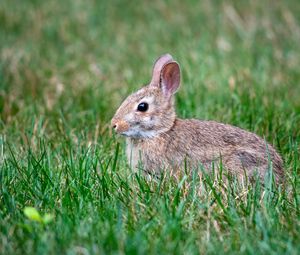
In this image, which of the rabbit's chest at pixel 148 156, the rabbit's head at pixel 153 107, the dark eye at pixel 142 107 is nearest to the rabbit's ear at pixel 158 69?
the rabbit's head at pixel 153 107

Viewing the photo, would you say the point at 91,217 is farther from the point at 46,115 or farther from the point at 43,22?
the point at 43,22

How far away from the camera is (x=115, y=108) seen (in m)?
6.54

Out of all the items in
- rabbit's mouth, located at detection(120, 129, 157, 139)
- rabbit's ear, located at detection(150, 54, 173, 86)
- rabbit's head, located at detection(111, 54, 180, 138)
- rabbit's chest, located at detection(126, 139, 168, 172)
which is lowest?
rabbit's chest, located at detection(126, 139, 168, 172)

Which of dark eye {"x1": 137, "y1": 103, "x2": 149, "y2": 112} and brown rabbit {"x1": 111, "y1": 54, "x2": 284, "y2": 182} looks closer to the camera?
brown rabbit {"x1": 111, "y1": 54, "x2": 284, "y2": 182}

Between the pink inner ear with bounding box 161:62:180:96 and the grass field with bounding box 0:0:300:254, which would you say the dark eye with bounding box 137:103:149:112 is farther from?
the grass field with bounding box 0:0:300:254

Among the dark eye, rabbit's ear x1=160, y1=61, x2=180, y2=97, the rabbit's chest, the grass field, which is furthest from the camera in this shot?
rabbit's ear x1=160, y1=61, x2=180, y2=97

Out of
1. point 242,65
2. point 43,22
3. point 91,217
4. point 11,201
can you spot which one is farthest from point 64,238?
point 43,22

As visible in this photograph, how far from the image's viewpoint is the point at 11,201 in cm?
415

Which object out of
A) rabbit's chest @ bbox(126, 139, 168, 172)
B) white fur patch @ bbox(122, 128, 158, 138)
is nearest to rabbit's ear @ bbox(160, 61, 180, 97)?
white fur patch @ bbox(122, 128, 158, 138)

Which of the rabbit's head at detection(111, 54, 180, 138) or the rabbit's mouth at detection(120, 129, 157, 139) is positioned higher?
the rabbit's head at detection(111, 54, 180, 138)

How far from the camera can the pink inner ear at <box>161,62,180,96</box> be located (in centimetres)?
548

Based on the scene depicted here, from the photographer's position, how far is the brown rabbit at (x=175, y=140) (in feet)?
16.3

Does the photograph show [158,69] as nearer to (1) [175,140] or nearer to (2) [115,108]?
(1) [175,140]

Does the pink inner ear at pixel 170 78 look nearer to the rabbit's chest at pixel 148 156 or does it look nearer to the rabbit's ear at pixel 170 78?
the rabbit's ear at pixel 170 78
